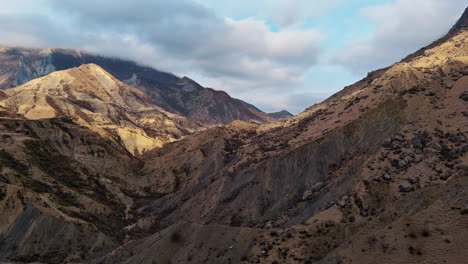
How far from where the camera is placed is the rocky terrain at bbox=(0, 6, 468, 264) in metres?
31.4

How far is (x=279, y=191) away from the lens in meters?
65.6

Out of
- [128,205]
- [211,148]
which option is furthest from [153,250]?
[211,148]

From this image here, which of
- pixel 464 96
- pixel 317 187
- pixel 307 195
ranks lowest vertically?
pixel 307 195

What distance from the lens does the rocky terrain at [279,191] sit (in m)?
31.4

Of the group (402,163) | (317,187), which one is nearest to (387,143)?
(402,163)

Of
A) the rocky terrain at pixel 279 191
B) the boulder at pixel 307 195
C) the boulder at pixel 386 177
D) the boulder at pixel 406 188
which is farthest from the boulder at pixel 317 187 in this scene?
the boulder at pixel 406 188

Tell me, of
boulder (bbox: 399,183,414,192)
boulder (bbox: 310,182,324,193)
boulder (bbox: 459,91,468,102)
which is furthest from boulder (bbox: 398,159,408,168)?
boulder (bbox: 459,91,468,102)

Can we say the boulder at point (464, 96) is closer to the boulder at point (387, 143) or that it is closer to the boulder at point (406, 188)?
the boulder at point (387, 143)

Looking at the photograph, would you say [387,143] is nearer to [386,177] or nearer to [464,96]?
[386,177]

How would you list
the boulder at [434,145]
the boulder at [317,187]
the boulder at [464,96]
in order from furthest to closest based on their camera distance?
the boulder at [317,187] < the boulder at [464,96] < the boulder at [434,145]

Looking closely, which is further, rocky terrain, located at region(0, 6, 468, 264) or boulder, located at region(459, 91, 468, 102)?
boulder, located at region(459, 91, 468, 102)

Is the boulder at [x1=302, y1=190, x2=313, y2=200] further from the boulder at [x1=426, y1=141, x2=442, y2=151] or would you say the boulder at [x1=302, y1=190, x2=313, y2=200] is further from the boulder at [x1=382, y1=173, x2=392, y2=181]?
the boulder at [x1=426, y1=141, x2=442, y2=151]

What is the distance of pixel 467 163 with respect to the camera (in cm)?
3944

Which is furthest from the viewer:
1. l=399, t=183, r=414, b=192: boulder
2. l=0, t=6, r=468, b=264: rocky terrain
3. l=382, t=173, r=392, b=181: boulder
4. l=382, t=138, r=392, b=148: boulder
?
l=382, t=138, r=392, b=148: boulder
